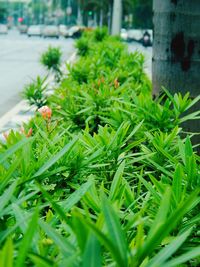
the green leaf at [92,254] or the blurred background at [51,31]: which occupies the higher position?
the green leaf at [92,254]

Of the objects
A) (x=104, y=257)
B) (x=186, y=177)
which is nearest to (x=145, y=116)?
(x=186, y=177)

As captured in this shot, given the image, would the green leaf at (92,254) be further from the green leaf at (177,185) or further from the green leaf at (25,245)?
the green leaf at (177,185)

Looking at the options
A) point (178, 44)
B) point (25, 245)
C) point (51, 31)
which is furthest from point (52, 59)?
point (51, 31)

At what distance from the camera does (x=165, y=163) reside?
3.27 meters

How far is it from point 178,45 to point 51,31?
6891 centimetres

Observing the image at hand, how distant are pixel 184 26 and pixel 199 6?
7.3 inches

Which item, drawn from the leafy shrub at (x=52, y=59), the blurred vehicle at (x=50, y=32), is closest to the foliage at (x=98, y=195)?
the leafy shrub at (x=52, y=59)

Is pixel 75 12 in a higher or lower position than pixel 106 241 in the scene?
lower

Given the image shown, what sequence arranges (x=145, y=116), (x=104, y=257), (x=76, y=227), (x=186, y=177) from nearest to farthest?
(x=76, y=227)
(x=104, y=257)
(x=186, y=177)
(x=145, y=116)

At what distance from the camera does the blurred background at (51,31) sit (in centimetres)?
2089

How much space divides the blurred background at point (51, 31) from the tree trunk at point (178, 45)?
4160 mm

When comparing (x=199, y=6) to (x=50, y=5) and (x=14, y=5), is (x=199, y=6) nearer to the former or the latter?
(x=50, y=5)

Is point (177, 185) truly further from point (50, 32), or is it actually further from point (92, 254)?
point (50, 32)

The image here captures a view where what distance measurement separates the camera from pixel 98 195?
267 centimetres
